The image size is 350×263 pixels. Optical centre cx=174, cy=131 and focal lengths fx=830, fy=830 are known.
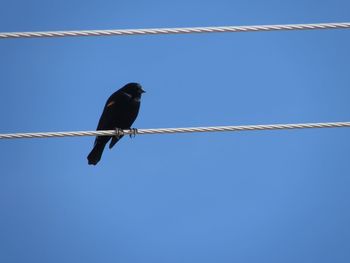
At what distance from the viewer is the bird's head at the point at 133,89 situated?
10062 millimetres

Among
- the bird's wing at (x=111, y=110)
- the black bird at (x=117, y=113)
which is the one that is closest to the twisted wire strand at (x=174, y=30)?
the black bird at (x=117, y=113)

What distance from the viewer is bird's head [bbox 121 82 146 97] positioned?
33.0 ft

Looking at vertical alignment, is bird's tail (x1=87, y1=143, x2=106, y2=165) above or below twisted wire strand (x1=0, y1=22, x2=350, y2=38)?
below

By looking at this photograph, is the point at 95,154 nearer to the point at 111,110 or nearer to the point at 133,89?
the point at 111,110

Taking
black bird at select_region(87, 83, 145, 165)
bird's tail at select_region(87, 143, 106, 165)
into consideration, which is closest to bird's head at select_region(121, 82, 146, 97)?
black bird at select_region(87, 83, 145, 165)

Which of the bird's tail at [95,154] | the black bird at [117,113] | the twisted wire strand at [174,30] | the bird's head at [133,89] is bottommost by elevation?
the bird's tail at [95,154]

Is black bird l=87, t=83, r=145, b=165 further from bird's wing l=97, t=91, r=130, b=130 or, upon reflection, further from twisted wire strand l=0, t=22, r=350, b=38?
twisted wire strand l=0, t=22, r=350, b=38

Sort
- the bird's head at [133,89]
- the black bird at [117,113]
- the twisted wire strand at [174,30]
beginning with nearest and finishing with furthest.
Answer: the twisted wire strand at [174,30]
the black bird at [117,113]
the bird's head at [133,89]

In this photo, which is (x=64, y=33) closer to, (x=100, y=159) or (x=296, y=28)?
(x=296, y=28)

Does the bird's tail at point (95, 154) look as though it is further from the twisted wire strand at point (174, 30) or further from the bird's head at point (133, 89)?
the twisted wire strand at point (174, 30)

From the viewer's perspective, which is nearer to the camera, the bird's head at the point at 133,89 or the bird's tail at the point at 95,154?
the bird's tail at the point at 95,154

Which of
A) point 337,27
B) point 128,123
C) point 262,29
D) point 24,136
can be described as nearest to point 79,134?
point 24,136

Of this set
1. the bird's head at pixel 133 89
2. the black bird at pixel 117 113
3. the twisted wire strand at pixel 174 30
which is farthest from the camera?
the bird's head at pixel 133 89

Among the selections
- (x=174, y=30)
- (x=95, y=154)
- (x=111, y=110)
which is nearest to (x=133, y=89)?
(x=111, y=110)
